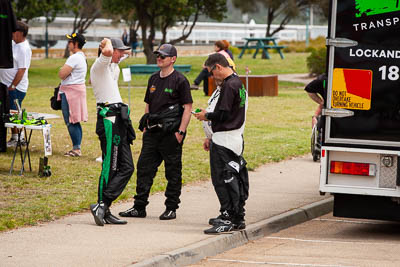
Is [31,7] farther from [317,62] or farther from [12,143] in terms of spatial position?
[12,143]

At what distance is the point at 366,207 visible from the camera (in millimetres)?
9258

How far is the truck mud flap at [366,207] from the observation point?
30.0 ft

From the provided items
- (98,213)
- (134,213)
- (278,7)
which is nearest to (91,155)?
(134,213)

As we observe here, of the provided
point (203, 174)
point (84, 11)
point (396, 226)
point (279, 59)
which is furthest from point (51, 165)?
point (84, 11)

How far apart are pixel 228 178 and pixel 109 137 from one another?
4.47ft

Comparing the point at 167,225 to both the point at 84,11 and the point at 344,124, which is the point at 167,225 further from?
the point at 84,11

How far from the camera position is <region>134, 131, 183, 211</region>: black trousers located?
9.55m

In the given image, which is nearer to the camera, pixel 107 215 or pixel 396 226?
pixel 107 215

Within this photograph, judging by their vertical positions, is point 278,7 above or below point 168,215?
below

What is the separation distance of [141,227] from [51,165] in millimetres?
4342

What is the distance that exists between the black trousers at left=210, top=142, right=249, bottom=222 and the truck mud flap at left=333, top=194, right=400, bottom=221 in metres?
1.16

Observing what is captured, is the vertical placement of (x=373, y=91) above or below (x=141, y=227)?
above

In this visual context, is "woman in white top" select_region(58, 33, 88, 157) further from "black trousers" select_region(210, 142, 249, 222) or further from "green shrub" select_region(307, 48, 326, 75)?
"green shrub" select_region(307, 48, 326, 75)

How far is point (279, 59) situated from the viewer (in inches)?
1966
